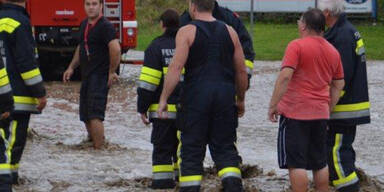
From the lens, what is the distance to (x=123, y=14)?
60.5 feet

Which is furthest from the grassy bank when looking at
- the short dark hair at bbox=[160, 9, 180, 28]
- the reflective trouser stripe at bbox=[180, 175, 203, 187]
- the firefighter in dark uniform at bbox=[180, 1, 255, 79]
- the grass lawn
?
the reflective trouser stripe at bbox=[180, 175, 203, 187]

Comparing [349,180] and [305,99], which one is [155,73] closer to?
[305,99]

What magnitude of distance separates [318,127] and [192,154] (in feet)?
3.41

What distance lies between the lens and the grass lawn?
27.6 metres

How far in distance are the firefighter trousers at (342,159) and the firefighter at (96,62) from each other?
10.4 ft

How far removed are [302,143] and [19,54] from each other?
247 cm

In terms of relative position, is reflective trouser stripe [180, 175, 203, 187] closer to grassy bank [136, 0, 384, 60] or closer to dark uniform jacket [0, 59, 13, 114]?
dark uniform jacket [0, 59, 13, 114]

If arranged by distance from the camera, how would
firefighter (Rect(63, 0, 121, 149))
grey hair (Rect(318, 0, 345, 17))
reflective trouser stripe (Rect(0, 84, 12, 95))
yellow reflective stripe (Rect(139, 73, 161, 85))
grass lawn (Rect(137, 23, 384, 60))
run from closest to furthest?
reflective trouser stripe (Rect(0, 84, 12, 95)) → grey hair (Rect(318, 0, 345, 17)) → yellow reflective stripe (Rect(139, 73, 161, 85)) → firefighter (Rect(63, 0, 121, 149)) → grass lawn (Rect(137, 23, 384, 60))

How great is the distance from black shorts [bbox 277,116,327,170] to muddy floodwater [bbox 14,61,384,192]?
2.51ft

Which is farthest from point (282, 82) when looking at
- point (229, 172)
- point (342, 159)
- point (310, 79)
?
point (342, 159)

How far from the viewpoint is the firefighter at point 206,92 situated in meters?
7.41

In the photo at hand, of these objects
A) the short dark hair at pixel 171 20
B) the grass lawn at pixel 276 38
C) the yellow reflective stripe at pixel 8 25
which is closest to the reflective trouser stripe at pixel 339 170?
the short dark hair at pixel 171 20

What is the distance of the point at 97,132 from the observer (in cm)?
1080

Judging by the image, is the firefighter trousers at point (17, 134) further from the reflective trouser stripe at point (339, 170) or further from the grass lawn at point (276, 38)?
the grass lawn at point (276, 38)
